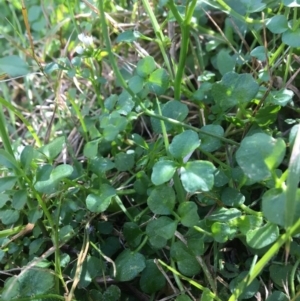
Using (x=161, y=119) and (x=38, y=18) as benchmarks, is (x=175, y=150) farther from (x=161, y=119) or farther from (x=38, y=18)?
(x=38, y=18)

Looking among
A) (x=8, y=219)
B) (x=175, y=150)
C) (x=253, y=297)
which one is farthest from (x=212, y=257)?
(x=8, y=219)

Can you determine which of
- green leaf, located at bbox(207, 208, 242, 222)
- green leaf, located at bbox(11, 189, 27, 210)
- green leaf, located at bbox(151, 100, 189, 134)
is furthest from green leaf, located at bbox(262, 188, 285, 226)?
green leaf, located at bbox(11, 189, 27, 210)

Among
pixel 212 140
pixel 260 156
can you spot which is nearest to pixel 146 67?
pixel 212 140

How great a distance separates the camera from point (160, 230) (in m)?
0.55

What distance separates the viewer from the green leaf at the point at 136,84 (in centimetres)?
62

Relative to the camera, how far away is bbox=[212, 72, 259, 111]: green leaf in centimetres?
60

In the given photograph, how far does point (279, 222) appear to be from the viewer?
428mm

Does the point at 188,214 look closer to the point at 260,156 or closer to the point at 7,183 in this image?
the point at 260,156

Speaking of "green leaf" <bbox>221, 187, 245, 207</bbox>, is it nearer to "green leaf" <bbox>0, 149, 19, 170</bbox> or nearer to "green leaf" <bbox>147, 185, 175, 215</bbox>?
"green leaf" <bbox>147, 185, 175, 215</bbox>

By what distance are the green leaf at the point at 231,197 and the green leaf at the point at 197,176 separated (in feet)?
0.28

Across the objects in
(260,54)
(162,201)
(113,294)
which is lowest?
(113,294)

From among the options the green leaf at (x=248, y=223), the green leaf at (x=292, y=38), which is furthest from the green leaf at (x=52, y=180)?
the green leaf at (x=292, y=38)

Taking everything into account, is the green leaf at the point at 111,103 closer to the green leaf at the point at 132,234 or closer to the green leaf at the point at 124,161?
the green leaf at the point at 124,161

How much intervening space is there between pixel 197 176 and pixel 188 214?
63 mm
